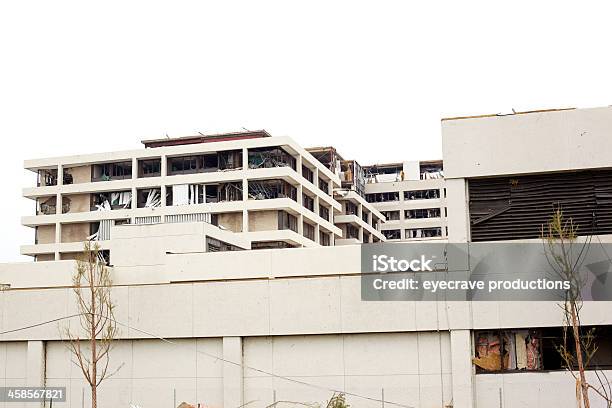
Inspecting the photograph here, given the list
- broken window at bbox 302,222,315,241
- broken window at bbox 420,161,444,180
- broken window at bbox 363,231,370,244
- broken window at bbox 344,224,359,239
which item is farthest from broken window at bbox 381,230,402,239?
broken window at bbox 302,222,315,241

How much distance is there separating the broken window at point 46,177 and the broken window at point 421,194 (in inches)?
1795

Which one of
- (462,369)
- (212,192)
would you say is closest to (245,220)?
(212,192)

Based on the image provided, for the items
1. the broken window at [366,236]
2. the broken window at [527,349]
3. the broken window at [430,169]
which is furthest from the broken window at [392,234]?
the broken window at [527,349]

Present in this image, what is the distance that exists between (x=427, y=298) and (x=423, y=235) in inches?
3366

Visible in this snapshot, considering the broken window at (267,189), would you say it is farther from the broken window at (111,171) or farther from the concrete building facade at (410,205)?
the concrete building facade at (410,205)

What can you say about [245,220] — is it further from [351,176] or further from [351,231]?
[351,176]

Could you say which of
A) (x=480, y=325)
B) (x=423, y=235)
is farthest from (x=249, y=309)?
(x=423, y=235)

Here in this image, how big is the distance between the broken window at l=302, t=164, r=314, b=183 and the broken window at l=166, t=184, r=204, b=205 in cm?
1032

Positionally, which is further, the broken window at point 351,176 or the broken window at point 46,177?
the broken window at point 351,176

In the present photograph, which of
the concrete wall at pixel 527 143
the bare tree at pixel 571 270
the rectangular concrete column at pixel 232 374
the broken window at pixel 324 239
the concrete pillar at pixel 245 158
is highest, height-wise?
the concrete pillar at pixel 245 158

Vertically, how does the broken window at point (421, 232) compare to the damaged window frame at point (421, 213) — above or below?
below

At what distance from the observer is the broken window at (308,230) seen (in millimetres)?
81581

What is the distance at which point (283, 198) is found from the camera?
76.3 metres

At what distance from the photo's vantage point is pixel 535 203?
2777cm
